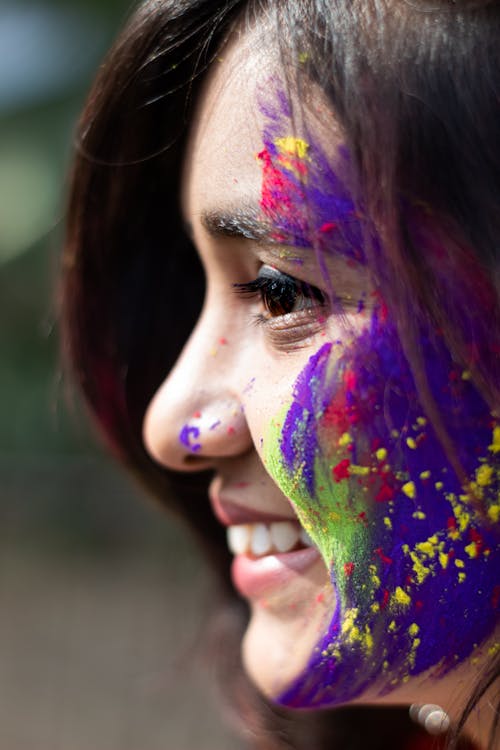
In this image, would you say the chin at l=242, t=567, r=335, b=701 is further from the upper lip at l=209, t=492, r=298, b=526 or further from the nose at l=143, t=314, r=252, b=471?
the nose at l=143, t=314, r=252, b=471

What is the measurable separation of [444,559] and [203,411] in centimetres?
33

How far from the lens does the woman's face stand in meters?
0.91

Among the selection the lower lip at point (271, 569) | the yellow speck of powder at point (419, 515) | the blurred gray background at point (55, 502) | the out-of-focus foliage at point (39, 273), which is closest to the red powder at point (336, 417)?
the yellow speck of powder at point (419, 515)

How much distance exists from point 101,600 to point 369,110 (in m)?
3.62

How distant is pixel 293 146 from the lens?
932mm

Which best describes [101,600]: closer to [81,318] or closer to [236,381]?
[81,318]

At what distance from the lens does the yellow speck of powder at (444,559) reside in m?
0.92

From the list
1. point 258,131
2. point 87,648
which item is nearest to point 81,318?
point 258,131

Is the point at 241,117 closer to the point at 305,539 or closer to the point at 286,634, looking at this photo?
the point at 305,539

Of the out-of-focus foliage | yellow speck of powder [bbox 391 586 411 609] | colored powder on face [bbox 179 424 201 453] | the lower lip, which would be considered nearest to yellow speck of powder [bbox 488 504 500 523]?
yellow speck of powder [bbox 391 586 411 609]

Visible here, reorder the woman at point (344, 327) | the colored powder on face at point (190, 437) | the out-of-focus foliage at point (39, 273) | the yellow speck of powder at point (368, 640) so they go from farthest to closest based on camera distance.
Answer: the out-of-focus foliage at point (39, 273), the colored powder on face at point (190, 437), the yellow speck of powder at point (368, 640), the woman at point (344, 327)

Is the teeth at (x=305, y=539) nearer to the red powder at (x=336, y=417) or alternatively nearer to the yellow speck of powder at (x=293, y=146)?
the red powder at (x=336, y=417)

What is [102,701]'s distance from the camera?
334cm

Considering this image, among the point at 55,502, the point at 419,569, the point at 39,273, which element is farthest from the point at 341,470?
the point at 55,502
